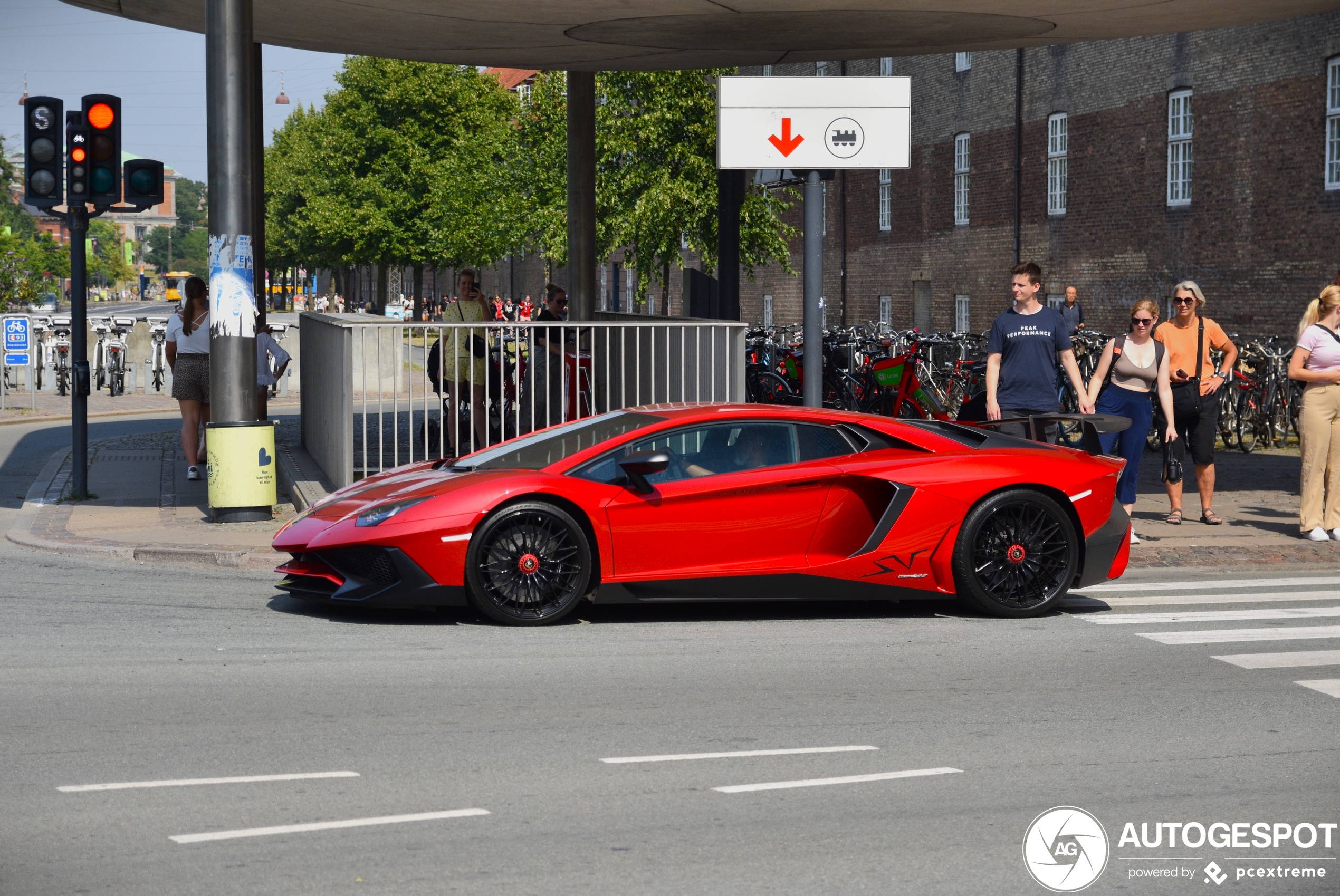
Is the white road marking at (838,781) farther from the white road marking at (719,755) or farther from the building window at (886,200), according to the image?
the building window at (886,200)

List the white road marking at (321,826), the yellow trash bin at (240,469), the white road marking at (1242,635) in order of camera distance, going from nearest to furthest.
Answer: the white road marking at (321,826)
the white road marking at (1242,635)
the yellow trash bin at (240,469)

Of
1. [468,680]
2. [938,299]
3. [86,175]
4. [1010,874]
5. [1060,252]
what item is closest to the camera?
[1010,874]

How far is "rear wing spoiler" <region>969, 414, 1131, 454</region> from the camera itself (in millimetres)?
9750

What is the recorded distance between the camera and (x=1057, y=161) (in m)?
32.5

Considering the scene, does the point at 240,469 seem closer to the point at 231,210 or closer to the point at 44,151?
the point at 231,210

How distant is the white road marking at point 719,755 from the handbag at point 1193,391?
7256mm

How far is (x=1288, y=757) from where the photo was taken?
19.1ft

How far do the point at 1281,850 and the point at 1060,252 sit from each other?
28.7 metres

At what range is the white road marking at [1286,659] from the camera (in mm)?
7598

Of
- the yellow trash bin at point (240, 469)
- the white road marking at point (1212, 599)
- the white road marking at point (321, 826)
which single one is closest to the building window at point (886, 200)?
the yellow trash bin at point (240, 469)

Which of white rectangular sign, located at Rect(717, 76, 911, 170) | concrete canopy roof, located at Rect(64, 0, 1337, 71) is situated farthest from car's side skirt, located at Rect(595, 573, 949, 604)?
concrete canopy roof, located at Rect(64, 0, 1337, 71)

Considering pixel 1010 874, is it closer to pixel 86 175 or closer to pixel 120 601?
pixel 120 601

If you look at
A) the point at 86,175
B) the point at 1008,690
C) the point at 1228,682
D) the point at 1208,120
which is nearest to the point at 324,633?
the point at 1008,690

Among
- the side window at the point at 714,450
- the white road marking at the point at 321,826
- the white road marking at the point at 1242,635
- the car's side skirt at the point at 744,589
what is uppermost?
the side window at the point at 714,450
